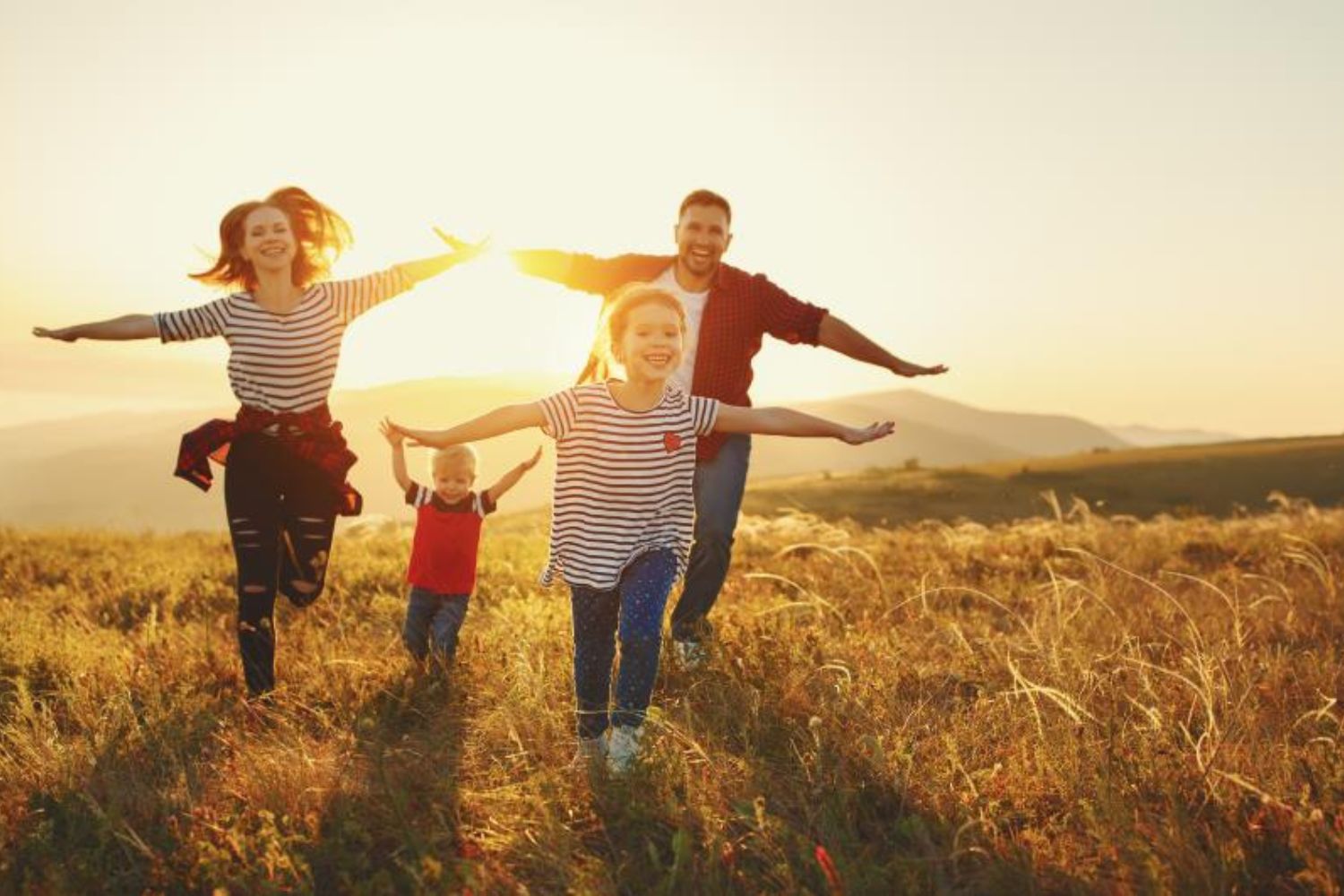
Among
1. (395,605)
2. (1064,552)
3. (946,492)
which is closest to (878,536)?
(1064,552)

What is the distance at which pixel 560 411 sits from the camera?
163 inches

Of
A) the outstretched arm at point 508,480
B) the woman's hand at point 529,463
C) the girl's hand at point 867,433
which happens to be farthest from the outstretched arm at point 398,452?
the girl's hand at point 867,433

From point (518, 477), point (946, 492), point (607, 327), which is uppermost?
point (607, 327)

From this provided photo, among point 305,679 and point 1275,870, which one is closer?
point 1275,870

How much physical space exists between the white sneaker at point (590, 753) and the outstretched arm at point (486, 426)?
52.4 inches

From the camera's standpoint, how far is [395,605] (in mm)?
7266

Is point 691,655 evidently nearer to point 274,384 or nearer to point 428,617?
point 428,617

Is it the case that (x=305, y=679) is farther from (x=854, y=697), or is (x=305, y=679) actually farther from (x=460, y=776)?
(x=854, y=697)

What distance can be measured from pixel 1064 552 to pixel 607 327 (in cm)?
677

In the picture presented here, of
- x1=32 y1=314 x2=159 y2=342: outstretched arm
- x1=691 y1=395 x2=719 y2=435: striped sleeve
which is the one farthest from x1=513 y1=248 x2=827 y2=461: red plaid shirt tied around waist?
x1=32 y1=314 x2=159 y2=342: outstretched arm

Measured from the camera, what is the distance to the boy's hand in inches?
167

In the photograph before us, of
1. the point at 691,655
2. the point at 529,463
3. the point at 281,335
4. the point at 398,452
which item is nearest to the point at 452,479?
the point at 529,463

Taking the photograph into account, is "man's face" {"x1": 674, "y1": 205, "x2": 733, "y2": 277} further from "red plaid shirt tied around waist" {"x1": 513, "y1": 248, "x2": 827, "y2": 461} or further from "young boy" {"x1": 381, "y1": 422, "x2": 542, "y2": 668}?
"young boy" {"x1": 381, "y1": 422, "x2": 542, "y2": 668}

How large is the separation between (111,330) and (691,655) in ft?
10.8
